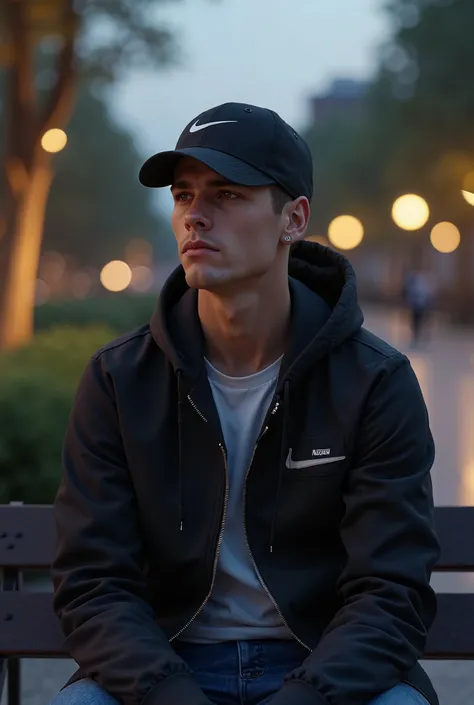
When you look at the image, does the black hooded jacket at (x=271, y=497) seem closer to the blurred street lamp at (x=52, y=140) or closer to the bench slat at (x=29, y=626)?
the bench slat at (x=29, y=626)

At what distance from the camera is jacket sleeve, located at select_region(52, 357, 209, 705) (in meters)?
2.84

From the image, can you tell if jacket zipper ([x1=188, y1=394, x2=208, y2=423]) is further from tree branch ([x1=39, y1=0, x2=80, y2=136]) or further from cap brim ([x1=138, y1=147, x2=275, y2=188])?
tree branch ([x1=39, y1=0, x2=80, y2=136])

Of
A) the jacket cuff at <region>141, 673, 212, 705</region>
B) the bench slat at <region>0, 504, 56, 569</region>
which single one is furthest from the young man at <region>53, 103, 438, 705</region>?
the bench slat at <region>0, 504, 56, 569</region>

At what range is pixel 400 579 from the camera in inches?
116

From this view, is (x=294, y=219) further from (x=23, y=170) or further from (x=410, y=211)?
(x=23, y=170)

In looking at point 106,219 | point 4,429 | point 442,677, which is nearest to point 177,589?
point 442,677

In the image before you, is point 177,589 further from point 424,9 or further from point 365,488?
point 424,9

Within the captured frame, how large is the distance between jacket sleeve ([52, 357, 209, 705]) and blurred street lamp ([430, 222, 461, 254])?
1591 inches

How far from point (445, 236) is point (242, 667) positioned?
41879mm

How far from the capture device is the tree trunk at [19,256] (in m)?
16.9

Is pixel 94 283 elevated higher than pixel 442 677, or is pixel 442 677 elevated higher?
pixel 94 283

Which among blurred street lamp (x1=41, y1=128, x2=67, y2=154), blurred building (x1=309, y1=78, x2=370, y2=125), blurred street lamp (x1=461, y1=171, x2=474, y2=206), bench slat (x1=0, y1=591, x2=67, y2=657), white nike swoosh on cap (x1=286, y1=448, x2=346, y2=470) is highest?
blurred building (x1=309, y1=78, x2=370, y2=125)

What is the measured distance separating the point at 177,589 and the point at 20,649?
0.63 m

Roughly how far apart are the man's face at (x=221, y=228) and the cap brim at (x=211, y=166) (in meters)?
0.03
